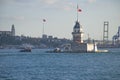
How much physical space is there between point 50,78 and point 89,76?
3.54 meters

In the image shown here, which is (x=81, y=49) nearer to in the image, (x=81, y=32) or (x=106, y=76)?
(x=81, y=32)

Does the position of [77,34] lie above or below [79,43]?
above

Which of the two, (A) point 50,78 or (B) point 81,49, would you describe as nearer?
(A) point 50,78

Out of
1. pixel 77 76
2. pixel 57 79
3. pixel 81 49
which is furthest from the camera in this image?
pixel 81 49

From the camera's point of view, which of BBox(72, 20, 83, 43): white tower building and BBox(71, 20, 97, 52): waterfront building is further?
BBox(72, 20, 83, 43): white tower building

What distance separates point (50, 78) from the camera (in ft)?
160

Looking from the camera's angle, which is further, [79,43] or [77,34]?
[77,34]

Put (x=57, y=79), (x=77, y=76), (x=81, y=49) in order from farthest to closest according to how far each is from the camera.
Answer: (x=81, y=49)
(x=77, y=76)
(x=57, y=79)

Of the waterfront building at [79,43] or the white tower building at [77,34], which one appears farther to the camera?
the white tower building at [77,34]

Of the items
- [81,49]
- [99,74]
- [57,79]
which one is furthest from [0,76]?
A: [81,49]

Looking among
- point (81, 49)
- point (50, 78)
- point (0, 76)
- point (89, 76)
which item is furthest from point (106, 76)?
point (81, 49)

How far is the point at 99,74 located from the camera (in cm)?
5191

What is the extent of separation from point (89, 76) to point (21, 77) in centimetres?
577

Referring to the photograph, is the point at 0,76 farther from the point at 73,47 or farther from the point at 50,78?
the point at 73,47
